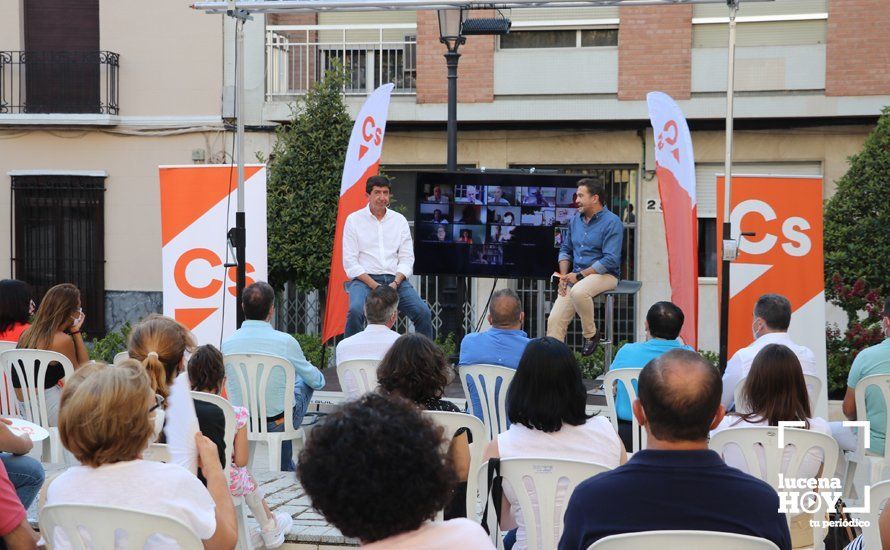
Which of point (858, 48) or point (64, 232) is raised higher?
point (858, 48)

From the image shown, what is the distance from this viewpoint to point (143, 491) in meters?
3.05

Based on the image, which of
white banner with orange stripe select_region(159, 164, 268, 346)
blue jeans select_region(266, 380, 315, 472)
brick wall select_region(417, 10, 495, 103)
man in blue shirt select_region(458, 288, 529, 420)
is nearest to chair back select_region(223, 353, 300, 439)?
blue jeans select_region(266, 380, 315, 472)

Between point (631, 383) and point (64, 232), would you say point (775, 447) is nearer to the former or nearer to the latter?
point (631, 383)

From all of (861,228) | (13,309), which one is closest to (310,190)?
(861,228)

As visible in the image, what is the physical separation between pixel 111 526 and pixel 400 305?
611cm

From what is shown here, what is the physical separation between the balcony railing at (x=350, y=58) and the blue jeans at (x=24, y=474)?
11.4 metres

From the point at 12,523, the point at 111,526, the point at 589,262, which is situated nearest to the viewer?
the point at 111,526

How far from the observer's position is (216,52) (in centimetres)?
1594

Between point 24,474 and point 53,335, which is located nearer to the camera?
point 24,474

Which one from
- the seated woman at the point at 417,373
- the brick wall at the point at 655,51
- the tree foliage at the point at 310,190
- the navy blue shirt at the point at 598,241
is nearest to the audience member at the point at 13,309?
the seated woman at the point at 417,373

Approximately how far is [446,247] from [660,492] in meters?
7.23

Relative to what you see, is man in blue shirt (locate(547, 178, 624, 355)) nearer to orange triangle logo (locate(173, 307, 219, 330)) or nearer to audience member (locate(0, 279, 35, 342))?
orange triangle logo (locate(173, 307, 219, 330))

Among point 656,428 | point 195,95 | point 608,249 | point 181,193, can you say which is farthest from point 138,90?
point 656,428

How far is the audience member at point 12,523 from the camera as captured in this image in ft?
11.2
